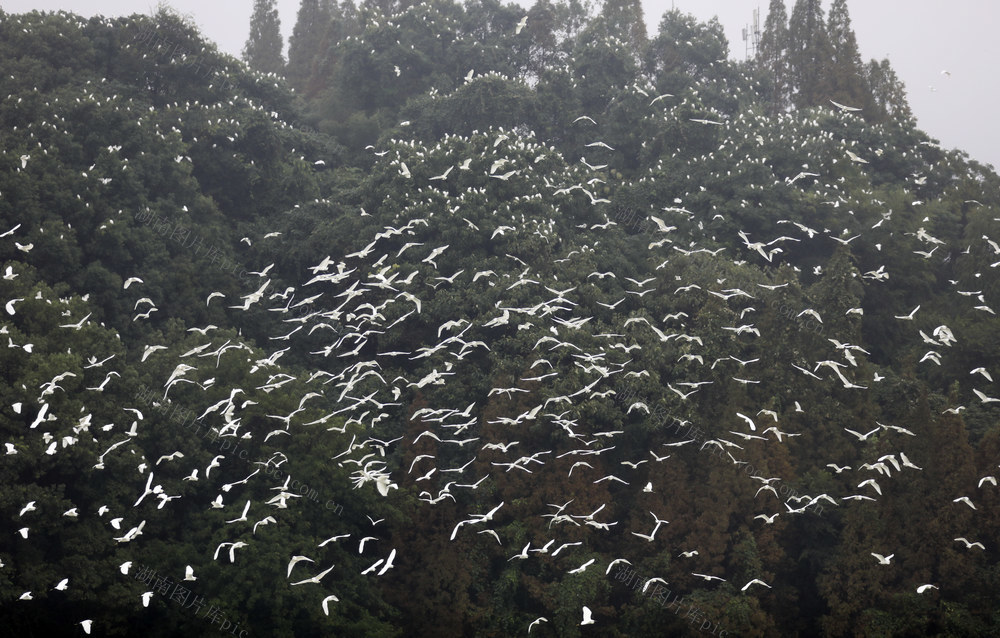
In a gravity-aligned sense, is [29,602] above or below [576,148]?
below

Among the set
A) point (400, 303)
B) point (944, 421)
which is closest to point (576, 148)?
point (400, 303)

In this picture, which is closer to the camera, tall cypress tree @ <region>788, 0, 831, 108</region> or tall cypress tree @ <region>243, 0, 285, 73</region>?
tall cypress tree @ <region>788, 0, 831, 108</region>

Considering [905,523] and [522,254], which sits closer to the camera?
[905,523]

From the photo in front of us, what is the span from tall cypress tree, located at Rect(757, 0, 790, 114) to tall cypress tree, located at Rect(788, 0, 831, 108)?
1.09 feet

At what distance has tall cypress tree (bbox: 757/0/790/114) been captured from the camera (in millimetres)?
43281

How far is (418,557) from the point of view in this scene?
83.8 feet

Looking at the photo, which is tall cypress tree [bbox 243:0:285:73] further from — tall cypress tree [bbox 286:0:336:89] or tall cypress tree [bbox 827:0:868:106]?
tall cypress tree [bbox 827:0:868:106]

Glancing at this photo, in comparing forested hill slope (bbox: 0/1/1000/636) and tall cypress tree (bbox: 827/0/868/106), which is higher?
tall cypress tree (bbox: 827/0/868/106)

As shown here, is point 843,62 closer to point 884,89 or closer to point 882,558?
point 884,89

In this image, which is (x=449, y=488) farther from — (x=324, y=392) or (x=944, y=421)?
(x=944, y=421)

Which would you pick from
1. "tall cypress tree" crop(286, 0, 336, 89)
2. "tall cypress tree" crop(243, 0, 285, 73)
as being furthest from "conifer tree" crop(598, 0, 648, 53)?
"tall cypress tree" crop(243, 0, 285, 73)

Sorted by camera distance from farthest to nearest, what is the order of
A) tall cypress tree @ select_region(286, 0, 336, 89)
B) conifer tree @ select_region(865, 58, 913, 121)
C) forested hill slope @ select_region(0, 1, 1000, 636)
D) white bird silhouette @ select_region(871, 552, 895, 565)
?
tall cypress tree @ select_region(286, 0, 336, 89)
conifer tree @ select_region(865, 58, 913, 121)
white bird silhouette @ select_region(871, 552, 895, 565)
forested hill slope @ select_region(0, 1, 1000, 636)

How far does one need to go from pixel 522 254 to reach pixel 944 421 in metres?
11.2

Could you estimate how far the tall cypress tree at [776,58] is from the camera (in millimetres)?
43281
